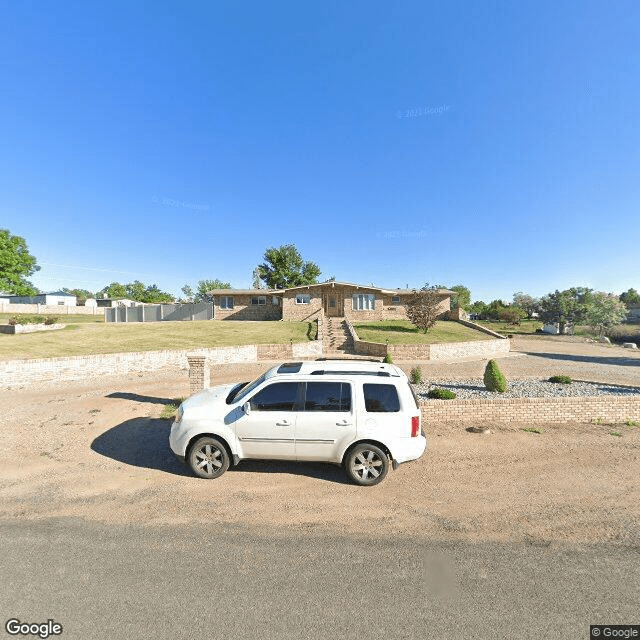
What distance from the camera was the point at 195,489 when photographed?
5.27 m

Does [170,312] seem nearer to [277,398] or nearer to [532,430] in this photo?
[277,398]

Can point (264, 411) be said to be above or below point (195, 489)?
Result: above

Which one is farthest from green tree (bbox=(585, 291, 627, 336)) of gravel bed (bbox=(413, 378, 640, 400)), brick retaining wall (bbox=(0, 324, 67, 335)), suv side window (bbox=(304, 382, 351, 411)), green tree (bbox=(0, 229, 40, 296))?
green tree (bbox=(0, 229, 40, 296))

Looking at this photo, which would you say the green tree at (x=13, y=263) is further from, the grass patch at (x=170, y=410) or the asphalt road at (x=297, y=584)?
the asphalt road at (x=297, y=584)

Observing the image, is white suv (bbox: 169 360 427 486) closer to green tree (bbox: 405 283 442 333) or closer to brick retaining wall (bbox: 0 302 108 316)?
green tree (bbox: 405 283 442 333)

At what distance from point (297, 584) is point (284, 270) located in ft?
169

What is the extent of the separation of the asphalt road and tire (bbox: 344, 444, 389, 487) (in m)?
1.27

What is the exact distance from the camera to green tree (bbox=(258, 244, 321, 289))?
53375mm

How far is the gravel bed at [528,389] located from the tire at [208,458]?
6.18 m

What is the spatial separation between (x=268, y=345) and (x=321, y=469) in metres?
12.9

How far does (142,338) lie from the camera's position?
19.8m

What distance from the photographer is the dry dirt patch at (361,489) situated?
4.53 meters

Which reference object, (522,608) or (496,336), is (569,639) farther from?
(496,336)

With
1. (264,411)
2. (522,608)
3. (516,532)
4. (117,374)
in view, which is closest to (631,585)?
(516,532)
